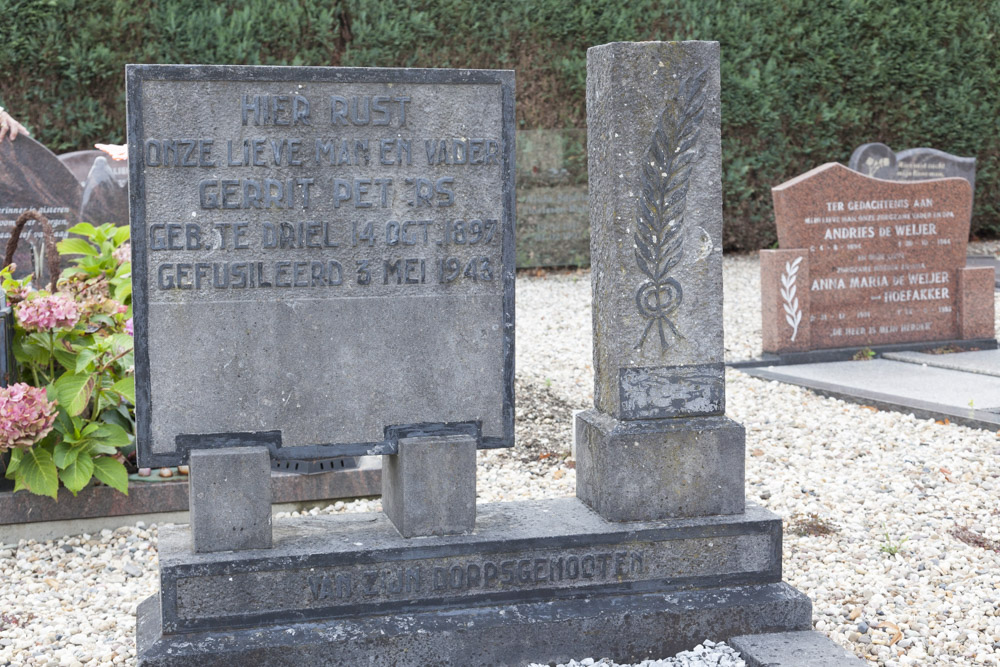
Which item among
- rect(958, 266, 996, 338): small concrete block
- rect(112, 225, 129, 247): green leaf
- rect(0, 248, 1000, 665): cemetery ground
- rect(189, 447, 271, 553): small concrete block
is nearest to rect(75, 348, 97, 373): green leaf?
rect(0, 248, 1000, 665): cemetery ground

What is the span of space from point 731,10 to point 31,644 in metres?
10.8

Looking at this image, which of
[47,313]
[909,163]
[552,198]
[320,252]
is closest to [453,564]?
[320,252]

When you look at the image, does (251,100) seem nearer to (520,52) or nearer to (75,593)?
(75,593)

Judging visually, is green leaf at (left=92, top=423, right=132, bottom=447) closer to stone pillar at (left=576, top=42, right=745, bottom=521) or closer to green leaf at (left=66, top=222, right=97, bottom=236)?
green leaf at (left=66, top=222, right=97, bottom=236)

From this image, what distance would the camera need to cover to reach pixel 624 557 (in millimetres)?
2932

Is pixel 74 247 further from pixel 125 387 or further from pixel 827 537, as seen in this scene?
pixel 827 537

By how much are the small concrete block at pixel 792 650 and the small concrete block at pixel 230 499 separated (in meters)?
1.31

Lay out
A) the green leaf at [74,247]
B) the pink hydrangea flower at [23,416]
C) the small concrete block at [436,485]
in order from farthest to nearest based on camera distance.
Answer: the green leaf at [74,247]
the pink hydrangea flower at [23,416]
the small concrete block at [436,485]

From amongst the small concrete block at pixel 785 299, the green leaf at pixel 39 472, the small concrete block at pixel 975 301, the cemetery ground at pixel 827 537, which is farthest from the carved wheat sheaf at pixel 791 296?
the green leaf at pixel 39 472

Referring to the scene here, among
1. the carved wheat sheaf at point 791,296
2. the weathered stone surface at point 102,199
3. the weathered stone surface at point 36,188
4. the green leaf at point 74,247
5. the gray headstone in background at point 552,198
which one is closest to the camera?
the green leaf at point 74,247

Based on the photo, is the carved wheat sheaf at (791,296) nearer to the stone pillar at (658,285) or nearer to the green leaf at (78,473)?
the stone pillar at (658,285)

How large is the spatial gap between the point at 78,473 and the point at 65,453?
10 centimetres

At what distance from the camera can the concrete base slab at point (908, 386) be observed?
561 cm

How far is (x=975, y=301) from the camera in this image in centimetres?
766
